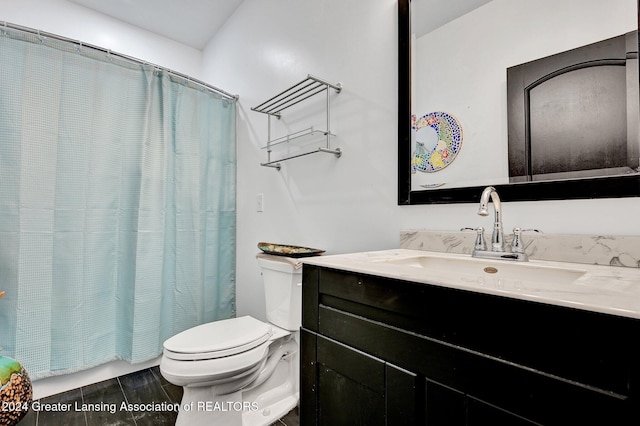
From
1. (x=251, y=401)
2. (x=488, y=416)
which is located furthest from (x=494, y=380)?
(x=251, y=401)

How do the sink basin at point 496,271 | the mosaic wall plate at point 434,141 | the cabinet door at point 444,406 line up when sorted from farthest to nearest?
the mosaic wall plate at point 434,141
the sink basin at point 496,271
the cabinet door at point 444,406

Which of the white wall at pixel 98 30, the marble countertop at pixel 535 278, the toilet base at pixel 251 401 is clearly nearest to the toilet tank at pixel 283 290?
the toilet base at pixel 251 401

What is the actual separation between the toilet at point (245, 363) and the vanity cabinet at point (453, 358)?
0.45 metres

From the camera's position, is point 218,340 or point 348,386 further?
point 218,340

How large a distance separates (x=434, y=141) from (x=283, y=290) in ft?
2.99

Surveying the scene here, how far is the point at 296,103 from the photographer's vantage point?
5.74 feet

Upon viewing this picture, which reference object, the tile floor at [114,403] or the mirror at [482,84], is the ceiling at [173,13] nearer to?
the mirror at [482,84]

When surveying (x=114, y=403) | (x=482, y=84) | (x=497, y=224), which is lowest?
(x=114, y=403)

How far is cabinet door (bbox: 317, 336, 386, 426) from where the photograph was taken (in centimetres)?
72

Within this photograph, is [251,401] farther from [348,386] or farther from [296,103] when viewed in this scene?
Answer: [296,103]

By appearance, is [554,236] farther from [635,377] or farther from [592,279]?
[635,377]

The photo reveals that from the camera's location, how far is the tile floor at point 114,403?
1.45 m

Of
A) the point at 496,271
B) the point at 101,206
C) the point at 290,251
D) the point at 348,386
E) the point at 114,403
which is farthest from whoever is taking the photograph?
the point at 101,206

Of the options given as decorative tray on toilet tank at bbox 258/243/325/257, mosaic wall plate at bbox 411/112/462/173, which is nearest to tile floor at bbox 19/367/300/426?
decorative tray on toilet tank at bbox 258/243/325/257
